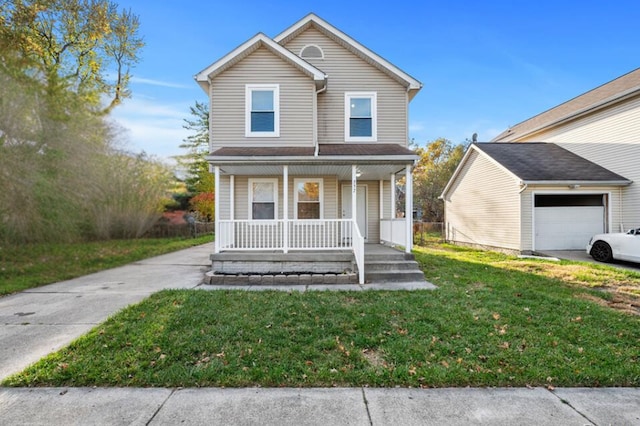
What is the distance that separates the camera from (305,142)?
9.88 m

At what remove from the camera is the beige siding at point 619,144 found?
11.7m

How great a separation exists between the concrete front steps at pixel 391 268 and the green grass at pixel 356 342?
1.32 m

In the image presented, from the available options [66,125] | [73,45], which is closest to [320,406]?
[66,125]

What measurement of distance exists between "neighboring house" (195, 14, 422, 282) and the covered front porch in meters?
0.03

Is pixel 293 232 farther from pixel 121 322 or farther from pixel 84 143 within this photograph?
pixel 84 143

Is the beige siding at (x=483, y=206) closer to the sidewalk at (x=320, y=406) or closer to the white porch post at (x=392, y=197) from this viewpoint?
the white porch post at (x=392, y=197)

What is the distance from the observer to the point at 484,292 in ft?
21.0

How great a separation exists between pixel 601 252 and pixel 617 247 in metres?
0.53

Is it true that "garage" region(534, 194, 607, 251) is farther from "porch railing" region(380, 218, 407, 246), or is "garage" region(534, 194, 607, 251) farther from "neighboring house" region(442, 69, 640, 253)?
"porch railing" region(380, 218, 407, 246)

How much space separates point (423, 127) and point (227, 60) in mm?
25371

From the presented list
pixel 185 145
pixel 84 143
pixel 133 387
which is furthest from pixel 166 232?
pixel 133 387

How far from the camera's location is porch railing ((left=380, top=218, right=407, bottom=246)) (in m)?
8.92

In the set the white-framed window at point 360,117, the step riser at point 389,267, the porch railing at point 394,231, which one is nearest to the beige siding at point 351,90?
the white-framed window at point 360,117

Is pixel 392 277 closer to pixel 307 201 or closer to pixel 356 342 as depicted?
pixel 356 342
